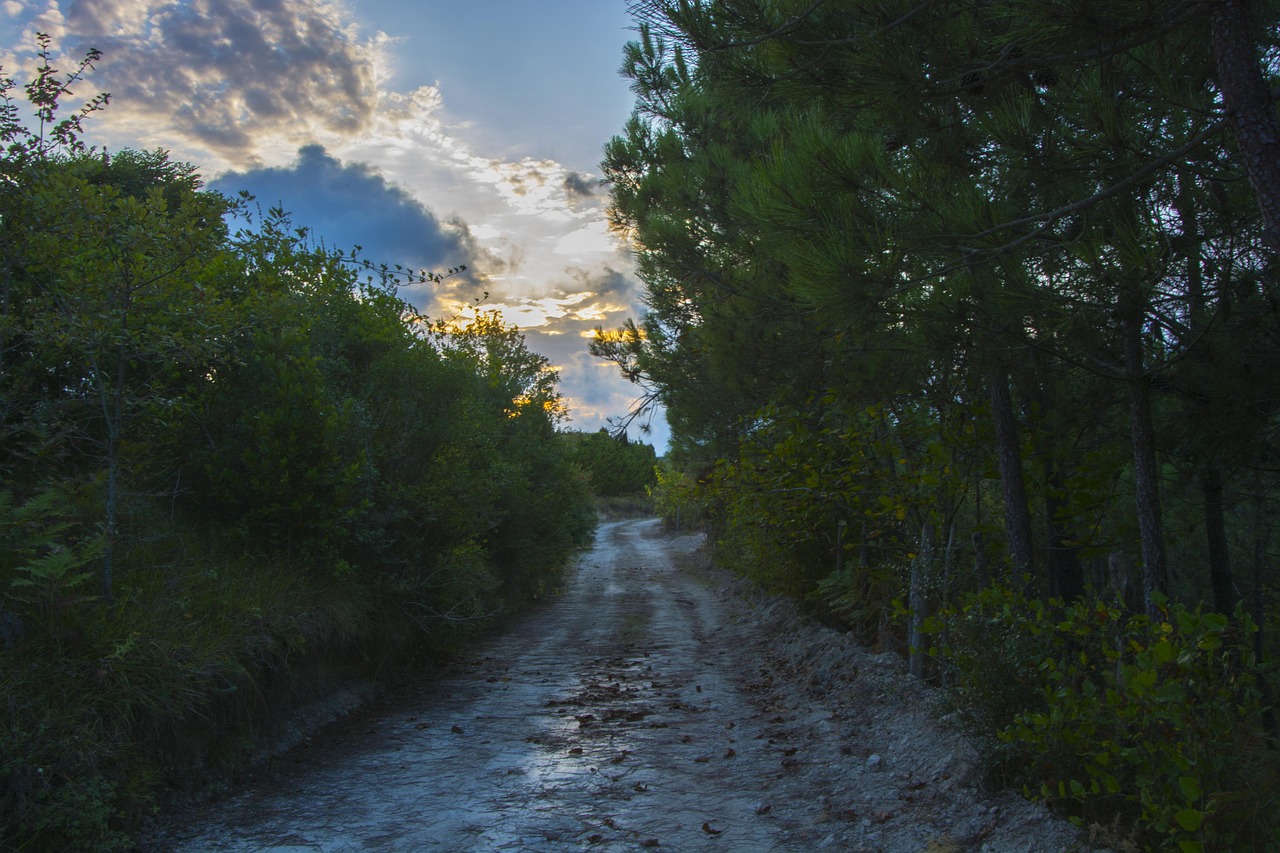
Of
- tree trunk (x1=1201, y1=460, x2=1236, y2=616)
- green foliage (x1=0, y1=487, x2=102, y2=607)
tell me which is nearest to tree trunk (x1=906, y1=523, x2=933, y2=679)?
tree trunk (x1=1201, y1=460, x2=1236, y2=616)

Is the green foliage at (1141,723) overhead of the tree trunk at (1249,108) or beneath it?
beneath

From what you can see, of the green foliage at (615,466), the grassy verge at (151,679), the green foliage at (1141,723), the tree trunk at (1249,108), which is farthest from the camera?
the green foliage at (615,466)

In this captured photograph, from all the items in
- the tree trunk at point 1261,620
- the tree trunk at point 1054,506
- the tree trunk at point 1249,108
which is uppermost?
the tree trunk at point 1249,108

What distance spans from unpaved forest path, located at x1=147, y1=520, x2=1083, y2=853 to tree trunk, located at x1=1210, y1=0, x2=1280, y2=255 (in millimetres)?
3018

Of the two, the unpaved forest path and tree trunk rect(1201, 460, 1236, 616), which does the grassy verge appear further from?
tree trunk rect(1201, 460, 1236, 616)

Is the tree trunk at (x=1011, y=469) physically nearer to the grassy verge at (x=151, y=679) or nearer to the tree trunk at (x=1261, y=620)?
the tree trunk at (x=1261, y=620)

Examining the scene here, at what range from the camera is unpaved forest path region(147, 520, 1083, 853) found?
5.08m

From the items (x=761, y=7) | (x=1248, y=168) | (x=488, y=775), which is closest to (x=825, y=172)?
(x=761, y=7)

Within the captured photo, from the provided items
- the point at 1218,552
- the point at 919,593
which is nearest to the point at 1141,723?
the point at 919,593

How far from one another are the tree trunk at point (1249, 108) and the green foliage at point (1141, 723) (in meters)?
1.72

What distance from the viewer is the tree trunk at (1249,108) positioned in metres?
3.38

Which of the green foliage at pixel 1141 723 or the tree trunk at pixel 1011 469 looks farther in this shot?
the tree trunk at pixel 1011 469

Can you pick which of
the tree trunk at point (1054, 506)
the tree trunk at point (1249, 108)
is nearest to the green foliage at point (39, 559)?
the tree trunk at point (1249, 108)

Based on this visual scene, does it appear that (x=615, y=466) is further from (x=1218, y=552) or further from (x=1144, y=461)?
(x=1144, y=461)
